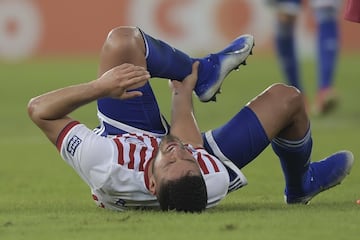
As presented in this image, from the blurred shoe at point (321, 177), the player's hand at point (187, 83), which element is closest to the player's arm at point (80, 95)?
the player's hand at point (187, 83)

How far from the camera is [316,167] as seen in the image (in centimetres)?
568

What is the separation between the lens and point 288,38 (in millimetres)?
11602

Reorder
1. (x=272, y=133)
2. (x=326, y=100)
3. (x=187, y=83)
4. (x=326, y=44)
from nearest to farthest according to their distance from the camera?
(x=272, y=133) → (x=187, y=83) → (x=326, y=100) → (x=326, y=44)

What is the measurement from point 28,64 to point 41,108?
40.9 feet

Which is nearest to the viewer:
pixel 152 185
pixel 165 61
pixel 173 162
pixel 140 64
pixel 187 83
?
pixel 173 162

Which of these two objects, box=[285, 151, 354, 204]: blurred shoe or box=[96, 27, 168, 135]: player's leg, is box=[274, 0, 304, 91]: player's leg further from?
box=[96, 27, 168, 135]: player's leg

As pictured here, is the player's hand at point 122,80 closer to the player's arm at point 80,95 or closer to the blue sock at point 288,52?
the player's arm at point 80,95

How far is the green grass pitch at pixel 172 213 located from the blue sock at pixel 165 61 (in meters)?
0.70

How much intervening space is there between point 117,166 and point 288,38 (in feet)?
22.5

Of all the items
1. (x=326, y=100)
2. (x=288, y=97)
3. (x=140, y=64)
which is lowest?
(x=326, y=100)

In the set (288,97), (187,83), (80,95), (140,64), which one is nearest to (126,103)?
(140,64)

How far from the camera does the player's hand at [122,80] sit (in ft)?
16.2

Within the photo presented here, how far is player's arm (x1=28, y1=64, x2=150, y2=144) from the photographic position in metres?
4.94

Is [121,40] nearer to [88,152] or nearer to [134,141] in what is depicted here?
[134,141]
